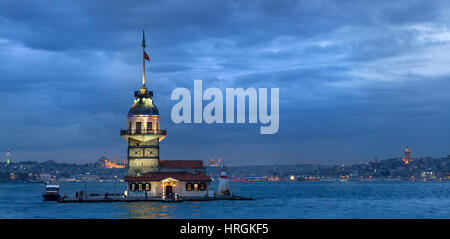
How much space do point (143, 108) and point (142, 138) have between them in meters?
4.54

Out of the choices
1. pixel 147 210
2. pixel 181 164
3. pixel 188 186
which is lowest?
pixel 147 210

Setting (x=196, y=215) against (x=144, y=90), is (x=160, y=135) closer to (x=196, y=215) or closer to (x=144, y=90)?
(x=144, y=90)

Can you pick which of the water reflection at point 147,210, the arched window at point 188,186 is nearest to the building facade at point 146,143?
the arched window at point 188,186

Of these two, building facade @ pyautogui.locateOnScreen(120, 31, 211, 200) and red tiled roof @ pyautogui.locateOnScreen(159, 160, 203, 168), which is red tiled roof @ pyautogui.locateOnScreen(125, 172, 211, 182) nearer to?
building facade @ pyautogui.locateOnScreen(120, 31, 211, 200)

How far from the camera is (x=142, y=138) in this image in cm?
9462

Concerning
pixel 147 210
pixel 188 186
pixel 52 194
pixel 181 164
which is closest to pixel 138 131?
pixel 181 164

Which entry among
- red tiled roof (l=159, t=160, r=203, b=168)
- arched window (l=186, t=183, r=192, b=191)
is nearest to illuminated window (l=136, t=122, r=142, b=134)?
red tiled roof (l=159, t=160, r=203, b=168)

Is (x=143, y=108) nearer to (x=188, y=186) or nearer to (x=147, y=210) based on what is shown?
(x=188, y=186)

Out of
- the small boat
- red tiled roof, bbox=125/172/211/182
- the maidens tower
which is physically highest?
the maidens tower

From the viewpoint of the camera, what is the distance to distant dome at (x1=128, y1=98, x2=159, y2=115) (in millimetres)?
95188

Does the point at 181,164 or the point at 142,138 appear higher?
the point at 142,138
